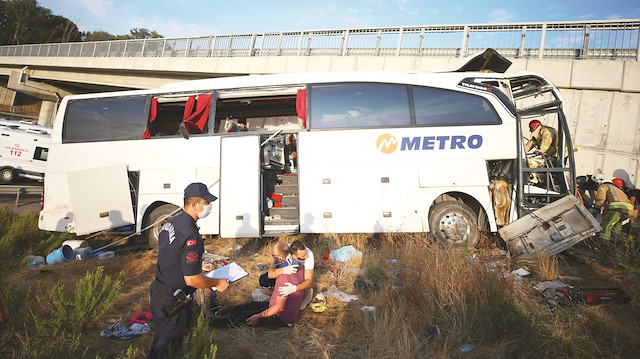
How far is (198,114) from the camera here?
7258mm

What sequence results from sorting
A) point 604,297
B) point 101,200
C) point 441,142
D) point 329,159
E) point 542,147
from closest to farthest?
point 604,297 < point 441,142 < point 329,159 < point 542,147 < point 101,200

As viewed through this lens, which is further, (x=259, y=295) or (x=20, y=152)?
(x=20, y=152)

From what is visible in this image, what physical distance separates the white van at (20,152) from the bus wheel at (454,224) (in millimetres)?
19106

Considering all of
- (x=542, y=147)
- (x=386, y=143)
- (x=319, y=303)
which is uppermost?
(x=542, y=147)

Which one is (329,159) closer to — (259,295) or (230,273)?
(230,273)

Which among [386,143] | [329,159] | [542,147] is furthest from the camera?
[542,147]

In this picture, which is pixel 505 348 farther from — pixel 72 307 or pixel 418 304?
pixel 72 307

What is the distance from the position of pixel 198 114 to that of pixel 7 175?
1535 centimetres

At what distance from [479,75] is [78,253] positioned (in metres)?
8.42

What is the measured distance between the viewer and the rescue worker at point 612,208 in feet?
21.3

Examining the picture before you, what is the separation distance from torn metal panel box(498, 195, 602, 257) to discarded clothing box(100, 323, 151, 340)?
18.3ft

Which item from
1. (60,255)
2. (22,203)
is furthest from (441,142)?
(22,203)

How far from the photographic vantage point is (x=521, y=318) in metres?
3.34

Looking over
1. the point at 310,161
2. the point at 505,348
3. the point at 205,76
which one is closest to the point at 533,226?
the point at 505,348
